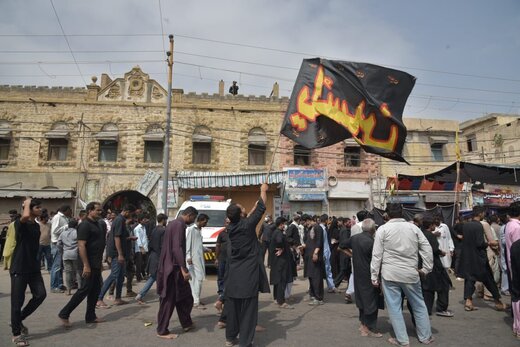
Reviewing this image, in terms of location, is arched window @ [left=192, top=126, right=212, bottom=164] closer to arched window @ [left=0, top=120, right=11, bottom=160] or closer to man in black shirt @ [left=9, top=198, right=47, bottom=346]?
arched window @ [left=0, top=120, right=11, bottom=160]

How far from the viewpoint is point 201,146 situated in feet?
67.6

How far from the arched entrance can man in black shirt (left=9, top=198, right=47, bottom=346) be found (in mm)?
15111

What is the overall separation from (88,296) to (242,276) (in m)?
2.73

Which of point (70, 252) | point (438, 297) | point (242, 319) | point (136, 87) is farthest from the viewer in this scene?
point (136, 87)

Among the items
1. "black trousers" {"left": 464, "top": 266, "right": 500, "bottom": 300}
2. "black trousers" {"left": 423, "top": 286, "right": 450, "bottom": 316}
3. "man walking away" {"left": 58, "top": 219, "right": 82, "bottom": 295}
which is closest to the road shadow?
"man walking away" {"left": 58, "top": 219, "right": 82, "bottom": 295}

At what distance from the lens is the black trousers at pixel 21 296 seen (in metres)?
4.60

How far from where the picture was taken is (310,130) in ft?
20.5

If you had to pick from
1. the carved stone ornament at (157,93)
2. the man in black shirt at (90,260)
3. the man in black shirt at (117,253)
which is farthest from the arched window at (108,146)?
the man in black shirt at (90,260)

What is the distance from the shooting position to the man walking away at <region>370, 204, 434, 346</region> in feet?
15.3

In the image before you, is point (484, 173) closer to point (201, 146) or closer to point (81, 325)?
point (81, 325)

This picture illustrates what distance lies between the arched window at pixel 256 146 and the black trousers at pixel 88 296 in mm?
15371

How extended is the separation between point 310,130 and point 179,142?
15099 millimetres

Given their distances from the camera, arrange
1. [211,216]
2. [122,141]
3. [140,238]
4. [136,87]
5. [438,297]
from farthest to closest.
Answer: [136,87], [122,141], [211,216], [140,238], [438,297]

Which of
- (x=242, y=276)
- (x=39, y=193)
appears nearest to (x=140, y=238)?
(x=242, y=276)
